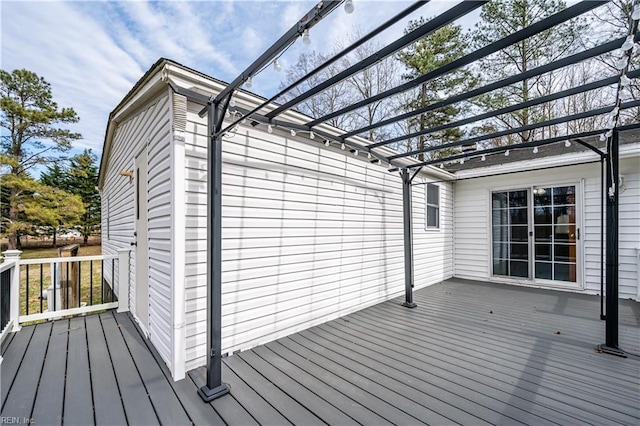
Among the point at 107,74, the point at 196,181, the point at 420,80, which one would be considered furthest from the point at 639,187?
the point at 107,74

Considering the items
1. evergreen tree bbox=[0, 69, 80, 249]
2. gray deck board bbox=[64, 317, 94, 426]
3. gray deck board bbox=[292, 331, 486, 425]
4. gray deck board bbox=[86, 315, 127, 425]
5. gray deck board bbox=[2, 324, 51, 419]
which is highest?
evergreen tree bbox=[0, 69, 80, 249]

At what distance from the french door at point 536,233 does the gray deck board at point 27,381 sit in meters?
7.56

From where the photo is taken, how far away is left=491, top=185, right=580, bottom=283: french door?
548 cm

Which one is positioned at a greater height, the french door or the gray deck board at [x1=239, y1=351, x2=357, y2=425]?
the french door

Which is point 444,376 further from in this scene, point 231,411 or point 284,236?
point 284,236

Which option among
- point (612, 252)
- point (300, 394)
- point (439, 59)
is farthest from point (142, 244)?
point (439, 59)

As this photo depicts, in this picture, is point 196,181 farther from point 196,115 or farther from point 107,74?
point 107,74

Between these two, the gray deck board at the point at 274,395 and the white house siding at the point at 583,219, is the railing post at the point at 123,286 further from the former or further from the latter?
the white house siding at the point at 583,219

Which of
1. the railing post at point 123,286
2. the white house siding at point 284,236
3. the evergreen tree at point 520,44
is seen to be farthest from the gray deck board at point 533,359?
the evergreen tree at point 520,44

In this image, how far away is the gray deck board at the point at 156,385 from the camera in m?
1.88

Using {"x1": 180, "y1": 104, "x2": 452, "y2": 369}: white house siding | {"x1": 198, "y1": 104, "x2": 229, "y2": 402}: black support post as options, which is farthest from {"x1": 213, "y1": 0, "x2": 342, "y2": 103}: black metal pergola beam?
{"x1": 180, "y1": 104, "x2": 452, "y2": 369}: white house siding

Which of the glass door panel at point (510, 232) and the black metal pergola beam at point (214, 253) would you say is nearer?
the black metal pergola beam at point (214, 253)

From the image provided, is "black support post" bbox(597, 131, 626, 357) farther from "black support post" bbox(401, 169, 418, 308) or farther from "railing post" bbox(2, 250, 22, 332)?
"railing post" bbox(2, 250, 22, 332)

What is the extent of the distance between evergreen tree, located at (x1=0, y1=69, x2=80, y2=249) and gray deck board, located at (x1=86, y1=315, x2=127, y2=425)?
40.8 ft
